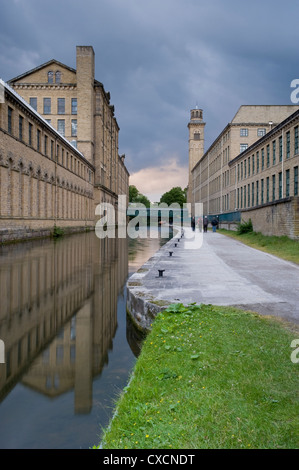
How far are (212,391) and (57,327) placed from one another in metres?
3.69

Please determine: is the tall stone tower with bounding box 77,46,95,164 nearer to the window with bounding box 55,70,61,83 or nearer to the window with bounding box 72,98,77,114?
the window with bounding box 72,98,77,114

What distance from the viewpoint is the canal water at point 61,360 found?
337cm

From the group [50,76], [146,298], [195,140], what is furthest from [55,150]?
[195,140]

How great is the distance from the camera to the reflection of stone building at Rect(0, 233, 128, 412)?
14.3 ft

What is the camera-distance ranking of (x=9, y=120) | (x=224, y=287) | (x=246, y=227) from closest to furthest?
(x=224, y=287), (x=9, y=120), (x=246, y=227)

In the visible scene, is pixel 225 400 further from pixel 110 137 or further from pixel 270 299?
pixel 110 137

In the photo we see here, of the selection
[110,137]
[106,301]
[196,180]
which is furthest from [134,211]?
[106,301]

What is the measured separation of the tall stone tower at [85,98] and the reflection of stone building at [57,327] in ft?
140

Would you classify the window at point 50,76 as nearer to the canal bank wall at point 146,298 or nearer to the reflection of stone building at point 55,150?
the reflection of stone building at point 55,150

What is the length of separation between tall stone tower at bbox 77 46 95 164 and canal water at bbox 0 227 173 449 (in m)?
44.6

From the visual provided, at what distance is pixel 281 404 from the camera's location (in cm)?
304

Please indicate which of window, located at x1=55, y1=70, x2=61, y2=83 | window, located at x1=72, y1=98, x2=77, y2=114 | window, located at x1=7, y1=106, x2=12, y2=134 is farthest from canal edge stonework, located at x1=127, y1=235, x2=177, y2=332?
window, located at x1=55, y1=70, x2=61, y2=83

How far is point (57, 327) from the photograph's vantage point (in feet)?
20.5

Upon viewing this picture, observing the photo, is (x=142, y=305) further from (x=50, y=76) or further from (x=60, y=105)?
(x=50, y=76)
